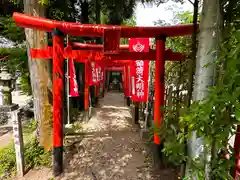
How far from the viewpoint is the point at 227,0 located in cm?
137

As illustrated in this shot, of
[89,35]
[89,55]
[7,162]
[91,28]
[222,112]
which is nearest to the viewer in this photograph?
[222,112]

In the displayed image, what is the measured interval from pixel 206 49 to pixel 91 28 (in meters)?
2.02

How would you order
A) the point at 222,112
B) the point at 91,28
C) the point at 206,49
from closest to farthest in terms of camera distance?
the point at 222,112 → the point at 206,49 → the point at 91,28

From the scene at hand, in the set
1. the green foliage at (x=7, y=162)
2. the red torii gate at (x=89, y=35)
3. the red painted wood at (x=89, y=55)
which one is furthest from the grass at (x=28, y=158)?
the red painted wood at (x=89, y=55)

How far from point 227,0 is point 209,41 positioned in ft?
1.08

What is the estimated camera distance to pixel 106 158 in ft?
12.2

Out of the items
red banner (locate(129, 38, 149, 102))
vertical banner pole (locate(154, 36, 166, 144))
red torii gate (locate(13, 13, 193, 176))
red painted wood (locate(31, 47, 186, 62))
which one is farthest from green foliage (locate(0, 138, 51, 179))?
red banner (locate(129, 38, 149, 102))

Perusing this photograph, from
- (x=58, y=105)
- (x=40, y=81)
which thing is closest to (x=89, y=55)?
(x=58, y=105)

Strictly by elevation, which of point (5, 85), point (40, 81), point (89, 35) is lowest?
point (5, 85)

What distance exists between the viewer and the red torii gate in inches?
112

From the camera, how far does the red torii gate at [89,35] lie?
2857 millimetres

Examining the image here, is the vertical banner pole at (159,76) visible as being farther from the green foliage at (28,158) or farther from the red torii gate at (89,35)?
the green foliage at (28,158)

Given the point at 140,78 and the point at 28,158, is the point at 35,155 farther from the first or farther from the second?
the point at 140,78

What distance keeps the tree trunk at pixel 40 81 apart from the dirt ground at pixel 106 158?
702mm
